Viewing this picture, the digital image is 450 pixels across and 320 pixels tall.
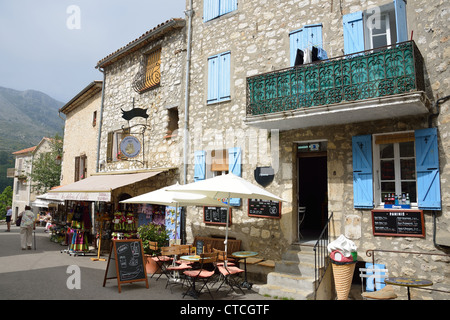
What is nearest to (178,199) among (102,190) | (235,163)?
(235,163)

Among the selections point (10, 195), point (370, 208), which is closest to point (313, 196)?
point (370, 208)

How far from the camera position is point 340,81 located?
270 inches

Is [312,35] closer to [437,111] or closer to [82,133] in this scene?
[437,111]

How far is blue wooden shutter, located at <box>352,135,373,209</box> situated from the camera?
274 inches

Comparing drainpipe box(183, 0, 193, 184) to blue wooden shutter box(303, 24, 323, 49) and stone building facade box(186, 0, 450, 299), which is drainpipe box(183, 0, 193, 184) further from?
blue wooden shutter box(303, 24, 323, 49)

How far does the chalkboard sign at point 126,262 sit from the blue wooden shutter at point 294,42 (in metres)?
5.79

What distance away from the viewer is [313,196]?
1134cm

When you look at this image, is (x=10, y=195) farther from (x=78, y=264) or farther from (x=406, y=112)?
(x=406, y=112)

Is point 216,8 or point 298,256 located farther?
point 216,8

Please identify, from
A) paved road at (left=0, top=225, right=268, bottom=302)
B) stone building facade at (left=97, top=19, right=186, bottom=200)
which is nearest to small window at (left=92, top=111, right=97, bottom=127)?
stone building facade at (left=97, top=19, right=186, bottom=200)

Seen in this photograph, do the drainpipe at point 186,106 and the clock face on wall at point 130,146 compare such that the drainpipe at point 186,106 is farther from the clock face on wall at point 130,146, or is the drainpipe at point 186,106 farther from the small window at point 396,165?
the small window at point 396,165

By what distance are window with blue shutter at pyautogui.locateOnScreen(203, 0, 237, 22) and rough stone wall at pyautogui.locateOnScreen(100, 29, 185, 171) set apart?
117 cm

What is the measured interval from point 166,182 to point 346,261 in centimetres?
660

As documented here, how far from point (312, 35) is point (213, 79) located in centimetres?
327
